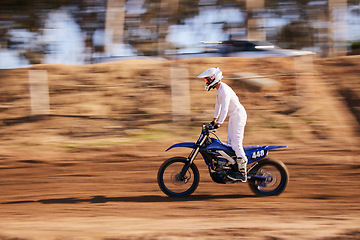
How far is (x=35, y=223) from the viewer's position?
6.46m

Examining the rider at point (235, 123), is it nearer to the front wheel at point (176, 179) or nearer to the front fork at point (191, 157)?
the front fork at point (191, 157)

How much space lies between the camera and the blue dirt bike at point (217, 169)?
7.73 metres

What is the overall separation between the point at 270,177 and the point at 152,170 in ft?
10.7

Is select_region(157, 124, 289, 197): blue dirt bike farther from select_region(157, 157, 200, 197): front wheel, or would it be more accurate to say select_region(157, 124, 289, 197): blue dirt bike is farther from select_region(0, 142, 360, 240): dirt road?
select_region(0, 142, 360, 240): dirt road

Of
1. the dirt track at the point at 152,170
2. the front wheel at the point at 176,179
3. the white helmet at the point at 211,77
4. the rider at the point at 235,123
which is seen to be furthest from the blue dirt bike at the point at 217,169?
the white helmet at the point at 211,77

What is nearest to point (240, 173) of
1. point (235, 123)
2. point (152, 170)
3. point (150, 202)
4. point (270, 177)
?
point (270, 177)

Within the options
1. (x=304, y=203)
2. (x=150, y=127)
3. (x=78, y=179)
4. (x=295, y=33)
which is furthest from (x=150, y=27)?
(x=304, y=203)

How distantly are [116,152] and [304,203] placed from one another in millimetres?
5563

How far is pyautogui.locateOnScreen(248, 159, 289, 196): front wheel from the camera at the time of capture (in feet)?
25.5

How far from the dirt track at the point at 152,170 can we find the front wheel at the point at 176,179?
20cm

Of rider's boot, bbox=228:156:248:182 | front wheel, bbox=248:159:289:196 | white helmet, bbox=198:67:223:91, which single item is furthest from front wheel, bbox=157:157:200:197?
white helmet, bbox=198:67:223:91

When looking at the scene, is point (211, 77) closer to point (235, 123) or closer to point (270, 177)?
point (235, 123)

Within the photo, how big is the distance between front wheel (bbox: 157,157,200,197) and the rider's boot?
60cm

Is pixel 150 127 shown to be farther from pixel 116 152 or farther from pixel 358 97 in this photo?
pixel 358 97
